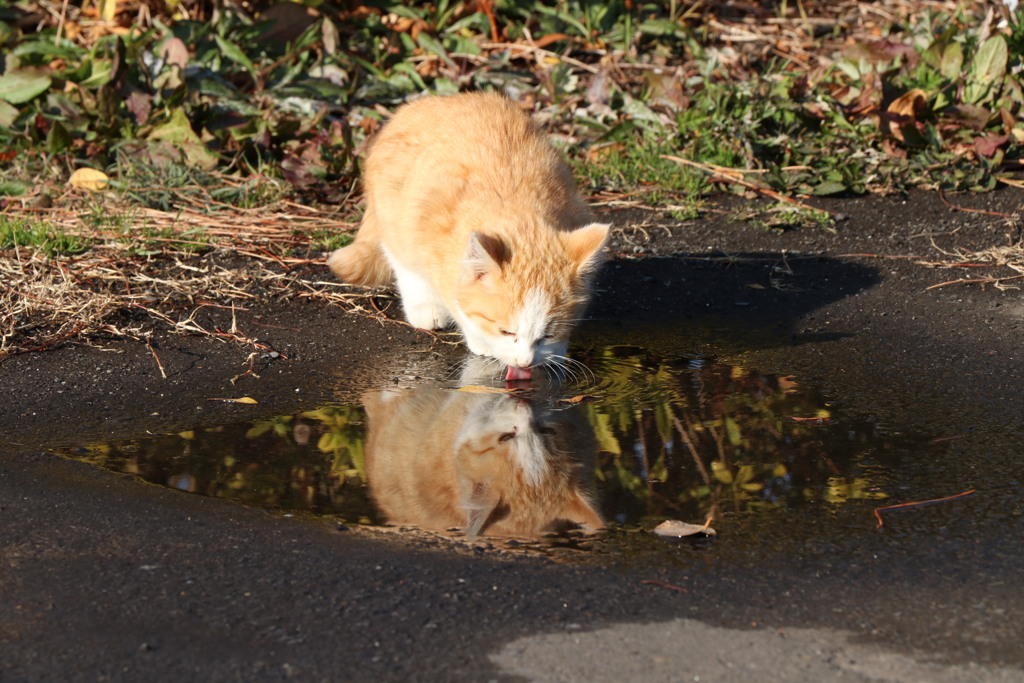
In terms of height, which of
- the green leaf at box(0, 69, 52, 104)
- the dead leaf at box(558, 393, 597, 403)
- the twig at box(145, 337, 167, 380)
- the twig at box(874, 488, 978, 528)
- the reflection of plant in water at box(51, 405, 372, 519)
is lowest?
the twig at box(145, 337, 167, 380)

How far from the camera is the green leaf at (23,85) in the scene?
723cm

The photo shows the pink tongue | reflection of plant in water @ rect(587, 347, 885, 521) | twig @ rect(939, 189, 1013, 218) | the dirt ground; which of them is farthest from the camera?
twig @ rect(939, 189, 1013, 218)

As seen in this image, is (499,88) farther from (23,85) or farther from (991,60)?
(991,60)

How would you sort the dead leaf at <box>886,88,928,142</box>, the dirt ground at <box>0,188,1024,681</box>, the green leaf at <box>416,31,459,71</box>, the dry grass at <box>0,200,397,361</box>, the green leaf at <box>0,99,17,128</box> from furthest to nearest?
the green leaf at <box>416,31,459,71</box> → the green leaf at <box>0,99,17,128</box> → the dead leaf at <box>886,88,928,142</box> → the dry grass at <box>0,200,397,361</box> → the dirt ground at <box>0,188,1024,681</box>

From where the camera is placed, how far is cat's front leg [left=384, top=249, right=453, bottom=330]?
500 cm

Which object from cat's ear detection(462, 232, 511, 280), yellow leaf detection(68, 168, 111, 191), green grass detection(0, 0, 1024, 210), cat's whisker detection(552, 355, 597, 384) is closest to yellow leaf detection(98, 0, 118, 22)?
green grass detection(0, 0, 1024, 210)

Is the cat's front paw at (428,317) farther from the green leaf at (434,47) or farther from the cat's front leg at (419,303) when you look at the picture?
the green leaf at (434,47)

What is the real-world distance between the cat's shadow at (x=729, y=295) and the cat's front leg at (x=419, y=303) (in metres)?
0.73

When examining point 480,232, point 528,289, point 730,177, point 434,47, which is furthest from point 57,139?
point 730,177

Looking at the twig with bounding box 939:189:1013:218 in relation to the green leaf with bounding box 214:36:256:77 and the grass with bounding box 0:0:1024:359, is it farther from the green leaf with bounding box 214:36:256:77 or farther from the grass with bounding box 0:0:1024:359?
the green leaf with bounding box 214:36:256:77

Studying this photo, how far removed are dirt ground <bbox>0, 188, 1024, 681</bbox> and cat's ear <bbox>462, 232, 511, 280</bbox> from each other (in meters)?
0.67

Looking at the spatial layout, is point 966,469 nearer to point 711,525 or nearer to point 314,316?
point 711,525

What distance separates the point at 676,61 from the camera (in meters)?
8.82

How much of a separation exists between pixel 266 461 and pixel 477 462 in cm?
72
